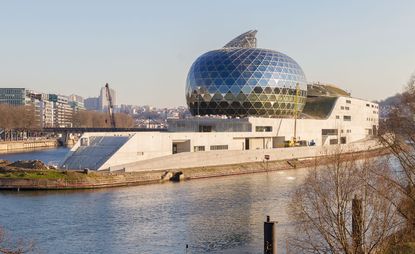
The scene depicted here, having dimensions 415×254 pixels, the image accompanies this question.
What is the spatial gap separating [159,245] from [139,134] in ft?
93.4

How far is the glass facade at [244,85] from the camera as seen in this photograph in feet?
265

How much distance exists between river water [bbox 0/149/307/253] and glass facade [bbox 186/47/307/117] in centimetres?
3480

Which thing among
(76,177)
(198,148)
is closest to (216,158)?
(198,148)

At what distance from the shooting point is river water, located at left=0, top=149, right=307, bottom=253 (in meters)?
26.6

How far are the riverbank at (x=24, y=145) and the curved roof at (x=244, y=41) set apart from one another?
4592cm

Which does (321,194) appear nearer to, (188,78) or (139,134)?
(139,134)

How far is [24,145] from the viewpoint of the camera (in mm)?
117000

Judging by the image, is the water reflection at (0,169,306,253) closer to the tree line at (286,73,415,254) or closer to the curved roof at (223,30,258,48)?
the tree line at (286,73,415,254)

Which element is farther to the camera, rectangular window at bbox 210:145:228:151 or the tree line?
rectangular window at bbox 210:145:228:151

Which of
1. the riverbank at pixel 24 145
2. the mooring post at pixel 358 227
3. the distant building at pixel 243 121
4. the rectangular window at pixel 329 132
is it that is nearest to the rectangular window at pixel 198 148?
the distant building at pixel 243 121

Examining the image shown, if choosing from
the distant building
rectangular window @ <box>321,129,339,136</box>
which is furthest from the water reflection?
rectangular window @ <box>321,129,339,136</box>

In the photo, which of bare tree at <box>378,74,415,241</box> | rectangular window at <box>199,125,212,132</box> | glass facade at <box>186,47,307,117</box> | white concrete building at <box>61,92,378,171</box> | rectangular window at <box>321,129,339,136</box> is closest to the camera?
bare tree at <box>378,74,415,241</box>

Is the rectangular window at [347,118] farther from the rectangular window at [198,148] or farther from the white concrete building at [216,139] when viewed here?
the rectangular window at [198,148]

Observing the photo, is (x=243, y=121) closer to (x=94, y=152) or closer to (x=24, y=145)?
(x=94, y=152)
